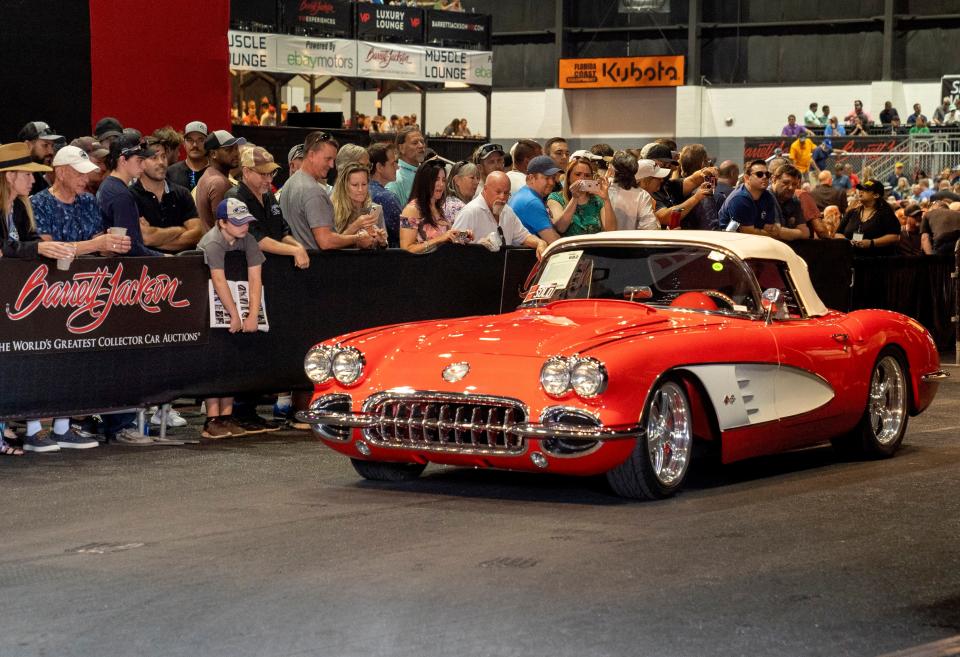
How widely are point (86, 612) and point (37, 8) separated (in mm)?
11436

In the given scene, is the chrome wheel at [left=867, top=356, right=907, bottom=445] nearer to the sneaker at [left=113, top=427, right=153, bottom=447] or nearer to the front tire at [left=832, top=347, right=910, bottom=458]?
the front tire at [left=832, top=347, right=910, bottom=458]

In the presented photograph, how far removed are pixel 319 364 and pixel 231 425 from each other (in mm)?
2318

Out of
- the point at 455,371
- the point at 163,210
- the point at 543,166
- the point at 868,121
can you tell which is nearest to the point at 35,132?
the point at 163,210

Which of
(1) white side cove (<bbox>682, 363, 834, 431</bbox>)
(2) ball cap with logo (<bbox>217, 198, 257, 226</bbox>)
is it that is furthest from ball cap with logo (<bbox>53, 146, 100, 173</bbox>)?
(1) white side cove (<bbox>682, 363, 834, 431</bbox>)

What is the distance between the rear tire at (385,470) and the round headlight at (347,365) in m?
0.58

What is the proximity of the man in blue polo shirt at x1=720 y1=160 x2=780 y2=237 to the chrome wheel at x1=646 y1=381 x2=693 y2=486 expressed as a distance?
594 centimetres

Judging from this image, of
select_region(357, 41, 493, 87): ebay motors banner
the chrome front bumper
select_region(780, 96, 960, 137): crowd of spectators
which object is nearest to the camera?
the chrome front bumper

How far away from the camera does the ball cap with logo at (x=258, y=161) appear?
34.9 ft

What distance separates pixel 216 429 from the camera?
420 inches

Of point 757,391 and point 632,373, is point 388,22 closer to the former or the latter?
point 757,391

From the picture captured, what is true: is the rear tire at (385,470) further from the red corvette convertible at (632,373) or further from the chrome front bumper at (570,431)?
the chrome front bumper at (570,431)

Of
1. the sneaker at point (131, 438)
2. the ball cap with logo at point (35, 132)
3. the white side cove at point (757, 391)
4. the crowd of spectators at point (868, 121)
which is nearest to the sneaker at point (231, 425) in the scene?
the sneaker at point (131, 438)

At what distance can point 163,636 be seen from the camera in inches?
208

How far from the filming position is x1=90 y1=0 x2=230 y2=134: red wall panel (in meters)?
16.3
